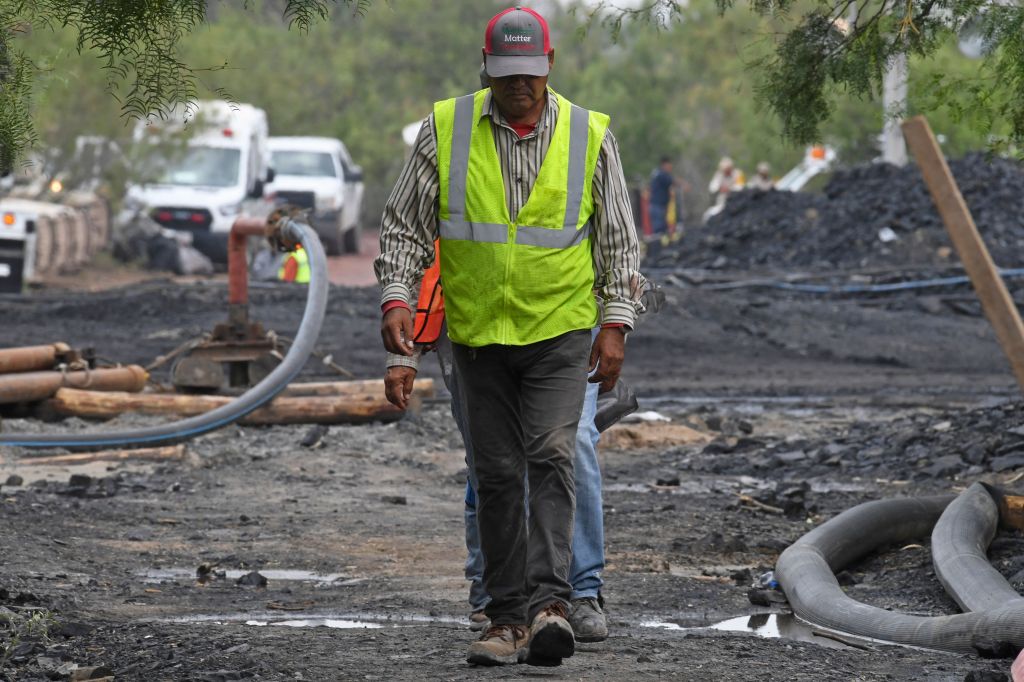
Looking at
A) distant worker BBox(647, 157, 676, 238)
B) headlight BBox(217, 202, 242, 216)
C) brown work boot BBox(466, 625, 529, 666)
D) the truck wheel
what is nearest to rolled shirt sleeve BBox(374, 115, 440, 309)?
brown work boot BBox(466, 625, 529, 666)

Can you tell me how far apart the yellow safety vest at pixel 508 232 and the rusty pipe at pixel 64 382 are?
23.7ft

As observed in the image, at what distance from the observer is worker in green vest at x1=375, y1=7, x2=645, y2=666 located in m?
5.61

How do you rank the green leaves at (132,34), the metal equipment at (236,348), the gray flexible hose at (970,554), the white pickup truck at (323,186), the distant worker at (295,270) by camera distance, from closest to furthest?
the green leaves at (132,34), the gray flexible hose at (970,554), the metal equipment at (236,348), the distant worker at (295,270), the white pickup truck at (323,186)

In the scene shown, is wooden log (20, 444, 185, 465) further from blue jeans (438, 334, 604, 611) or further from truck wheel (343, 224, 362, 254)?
truck wheel (343, 224, 362, 254)

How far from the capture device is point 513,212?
5.62 m

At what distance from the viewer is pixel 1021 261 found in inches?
1080

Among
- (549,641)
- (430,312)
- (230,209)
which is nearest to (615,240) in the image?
(430,312)

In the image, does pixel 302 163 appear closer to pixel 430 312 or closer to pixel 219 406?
pixel 219 406

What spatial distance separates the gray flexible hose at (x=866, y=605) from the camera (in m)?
6.16

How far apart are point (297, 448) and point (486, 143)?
274 inches

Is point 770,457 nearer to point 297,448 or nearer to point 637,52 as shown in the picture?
point 297,448

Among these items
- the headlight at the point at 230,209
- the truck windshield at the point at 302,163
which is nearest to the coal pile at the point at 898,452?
the headlight at the point at 230,209

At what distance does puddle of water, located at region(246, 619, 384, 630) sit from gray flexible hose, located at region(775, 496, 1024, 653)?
1.75 meters

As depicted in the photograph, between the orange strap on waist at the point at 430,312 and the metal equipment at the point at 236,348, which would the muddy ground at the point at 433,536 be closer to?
the metal equipment at the point at 236,348
